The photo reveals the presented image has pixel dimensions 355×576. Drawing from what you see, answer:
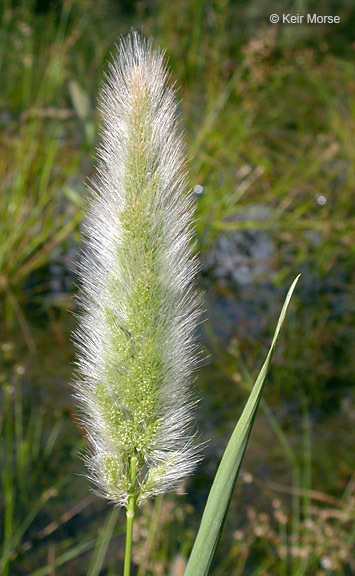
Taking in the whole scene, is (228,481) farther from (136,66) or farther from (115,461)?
(136,66)

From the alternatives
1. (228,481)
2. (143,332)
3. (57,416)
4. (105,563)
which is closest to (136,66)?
(143,332)

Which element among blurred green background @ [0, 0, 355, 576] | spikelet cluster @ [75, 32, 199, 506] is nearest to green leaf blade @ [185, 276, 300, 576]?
spikelet cluster @ [75, 32, 199, 506]
